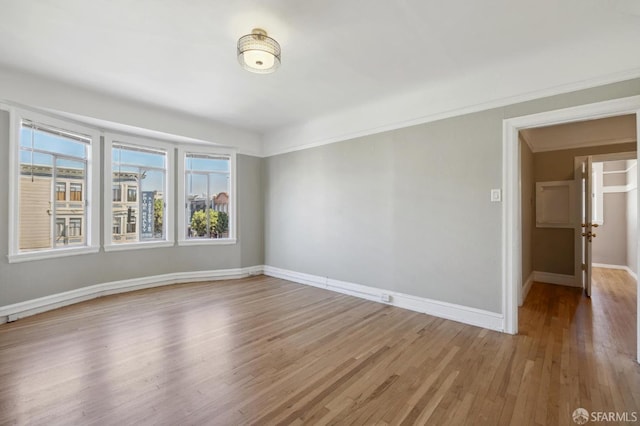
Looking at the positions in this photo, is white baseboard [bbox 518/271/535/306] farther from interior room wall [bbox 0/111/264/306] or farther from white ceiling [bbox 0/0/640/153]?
interior room wall [bbox 0/111/264/306]

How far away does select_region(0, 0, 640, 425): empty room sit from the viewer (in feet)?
7.11

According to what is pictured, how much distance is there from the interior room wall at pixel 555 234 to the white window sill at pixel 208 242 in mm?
5727

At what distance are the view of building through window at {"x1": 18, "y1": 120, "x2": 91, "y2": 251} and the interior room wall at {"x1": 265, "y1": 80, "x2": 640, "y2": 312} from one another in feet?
10.3

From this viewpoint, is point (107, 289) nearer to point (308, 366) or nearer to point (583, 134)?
point (308, 366)

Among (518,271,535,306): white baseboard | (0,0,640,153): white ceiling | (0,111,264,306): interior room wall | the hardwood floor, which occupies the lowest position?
the hardwood floor

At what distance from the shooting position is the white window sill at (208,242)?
5.28 m

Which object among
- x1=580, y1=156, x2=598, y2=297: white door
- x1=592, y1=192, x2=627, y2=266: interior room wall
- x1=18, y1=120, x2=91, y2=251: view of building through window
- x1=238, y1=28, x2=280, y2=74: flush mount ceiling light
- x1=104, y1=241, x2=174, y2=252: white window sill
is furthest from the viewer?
x1=592, y1=192, x2=627, y2=266: interior room wall

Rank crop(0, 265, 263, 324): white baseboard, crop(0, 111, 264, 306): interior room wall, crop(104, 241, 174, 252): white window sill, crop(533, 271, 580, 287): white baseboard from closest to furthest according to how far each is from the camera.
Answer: crop(0, 111, 264, 306): interior room wall
crop(0, 265, 263, 324): white baseboard
crop(104, 241, 174, 252): white window sill
crop(533, 271, 580, 287): white baseboard

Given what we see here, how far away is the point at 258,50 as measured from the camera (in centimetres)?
246

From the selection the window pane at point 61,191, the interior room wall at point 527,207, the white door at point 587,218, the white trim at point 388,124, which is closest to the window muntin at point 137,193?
the window pane at point 61,191

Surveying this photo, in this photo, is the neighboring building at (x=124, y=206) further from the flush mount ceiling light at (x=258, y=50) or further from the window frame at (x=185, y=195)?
the flush mount ceiling light at (x=258, y=50)

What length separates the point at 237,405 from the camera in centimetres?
191

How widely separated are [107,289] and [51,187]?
1.65 meters

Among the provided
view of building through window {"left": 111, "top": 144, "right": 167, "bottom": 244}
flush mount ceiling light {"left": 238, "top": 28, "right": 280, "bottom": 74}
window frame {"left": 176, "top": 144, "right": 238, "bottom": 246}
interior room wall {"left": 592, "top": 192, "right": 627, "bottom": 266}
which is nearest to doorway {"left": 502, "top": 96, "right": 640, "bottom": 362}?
flush mount ceiling light {"left": 238, "top": 28, "right": 280, "bottom": 74}
